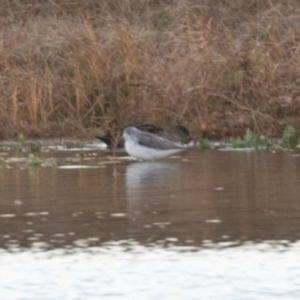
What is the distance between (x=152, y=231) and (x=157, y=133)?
7.11 m

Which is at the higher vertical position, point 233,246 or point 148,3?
point 148,3

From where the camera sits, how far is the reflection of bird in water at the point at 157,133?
48.2 ft

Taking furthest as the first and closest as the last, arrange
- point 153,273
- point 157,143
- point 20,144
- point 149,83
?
point 149,83 < point 20,144 < point 157,143 < point 153,273

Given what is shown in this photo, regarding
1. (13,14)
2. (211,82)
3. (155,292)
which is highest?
(13,14)

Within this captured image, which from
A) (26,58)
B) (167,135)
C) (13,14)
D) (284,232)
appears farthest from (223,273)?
(13,14)

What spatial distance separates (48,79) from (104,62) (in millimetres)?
788

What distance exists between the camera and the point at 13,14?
81.5ft

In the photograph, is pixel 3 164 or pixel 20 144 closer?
pixel 3 164

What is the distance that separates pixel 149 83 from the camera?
16.7 m

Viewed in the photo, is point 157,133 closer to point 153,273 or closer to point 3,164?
point 3,164

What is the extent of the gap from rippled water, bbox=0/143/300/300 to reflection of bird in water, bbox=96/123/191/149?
1818 mm

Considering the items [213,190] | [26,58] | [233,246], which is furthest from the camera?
[26,58]

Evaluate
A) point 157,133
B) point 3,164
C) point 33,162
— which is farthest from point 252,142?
point 3,164

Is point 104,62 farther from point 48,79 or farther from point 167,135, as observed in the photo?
point 167,135
